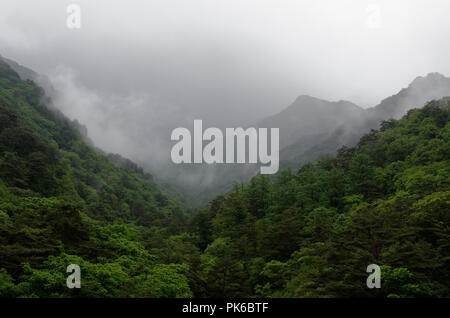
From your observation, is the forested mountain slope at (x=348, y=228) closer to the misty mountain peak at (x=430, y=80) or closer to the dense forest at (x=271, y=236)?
the dense forest at (x=271, y=236)

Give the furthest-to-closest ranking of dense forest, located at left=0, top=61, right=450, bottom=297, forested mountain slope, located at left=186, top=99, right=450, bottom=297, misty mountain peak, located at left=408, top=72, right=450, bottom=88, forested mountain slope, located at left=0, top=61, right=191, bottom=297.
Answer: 1. misty mountain peak, located at left=408, top=72, right=450, bottom=88
2. forested mountain slope, located at left=0, top=61, right=191, bottom=297
3. dense forest, located at left=0, top=61, right=450, bottom=297
4. forested mountain slope, located at left=186, top=99, right=450, bottom=297

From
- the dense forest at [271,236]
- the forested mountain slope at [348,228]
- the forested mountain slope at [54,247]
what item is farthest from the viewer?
the forested mountain slope at [54,247]

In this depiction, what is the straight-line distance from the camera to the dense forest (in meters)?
14.8

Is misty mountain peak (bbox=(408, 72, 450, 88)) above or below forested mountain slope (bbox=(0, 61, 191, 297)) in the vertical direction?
above

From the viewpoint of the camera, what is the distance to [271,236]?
28.1 metres

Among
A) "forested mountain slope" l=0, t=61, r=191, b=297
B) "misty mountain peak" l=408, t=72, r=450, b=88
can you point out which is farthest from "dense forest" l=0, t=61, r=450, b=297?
"misty mountain peak" l=408, t=72, r=450, b=88

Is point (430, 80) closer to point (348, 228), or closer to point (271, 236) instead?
point (271, 236)

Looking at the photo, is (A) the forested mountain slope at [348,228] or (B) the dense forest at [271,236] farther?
(B) the dense forest at [271,236]

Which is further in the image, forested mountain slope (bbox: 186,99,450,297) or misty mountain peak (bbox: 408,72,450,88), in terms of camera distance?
misty mountain peak (bbox: 408,72,450,88)

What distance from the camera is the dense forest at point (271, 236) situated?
48.7ft

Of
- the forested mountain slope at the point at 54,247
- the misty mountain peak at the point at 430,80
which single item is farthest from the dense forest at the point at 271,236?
the misty mountain peak at the point at 430,80

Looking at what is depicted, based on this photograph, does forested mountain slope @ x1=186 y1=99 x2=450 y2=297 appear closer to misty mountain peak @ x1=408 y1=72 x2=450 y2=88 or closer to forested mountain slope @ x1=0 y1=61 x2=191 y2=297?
forested mountain slope @ x1=0 y1=61 x2=191 y2=297

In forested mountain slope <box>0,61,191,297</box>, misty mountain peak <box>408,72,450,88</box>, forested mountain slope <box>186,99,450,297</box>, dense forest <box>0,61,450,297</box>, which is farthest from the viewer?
misty mountain peak <box>408,72,450,88</box>

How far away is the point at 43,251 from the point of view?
676 inches
